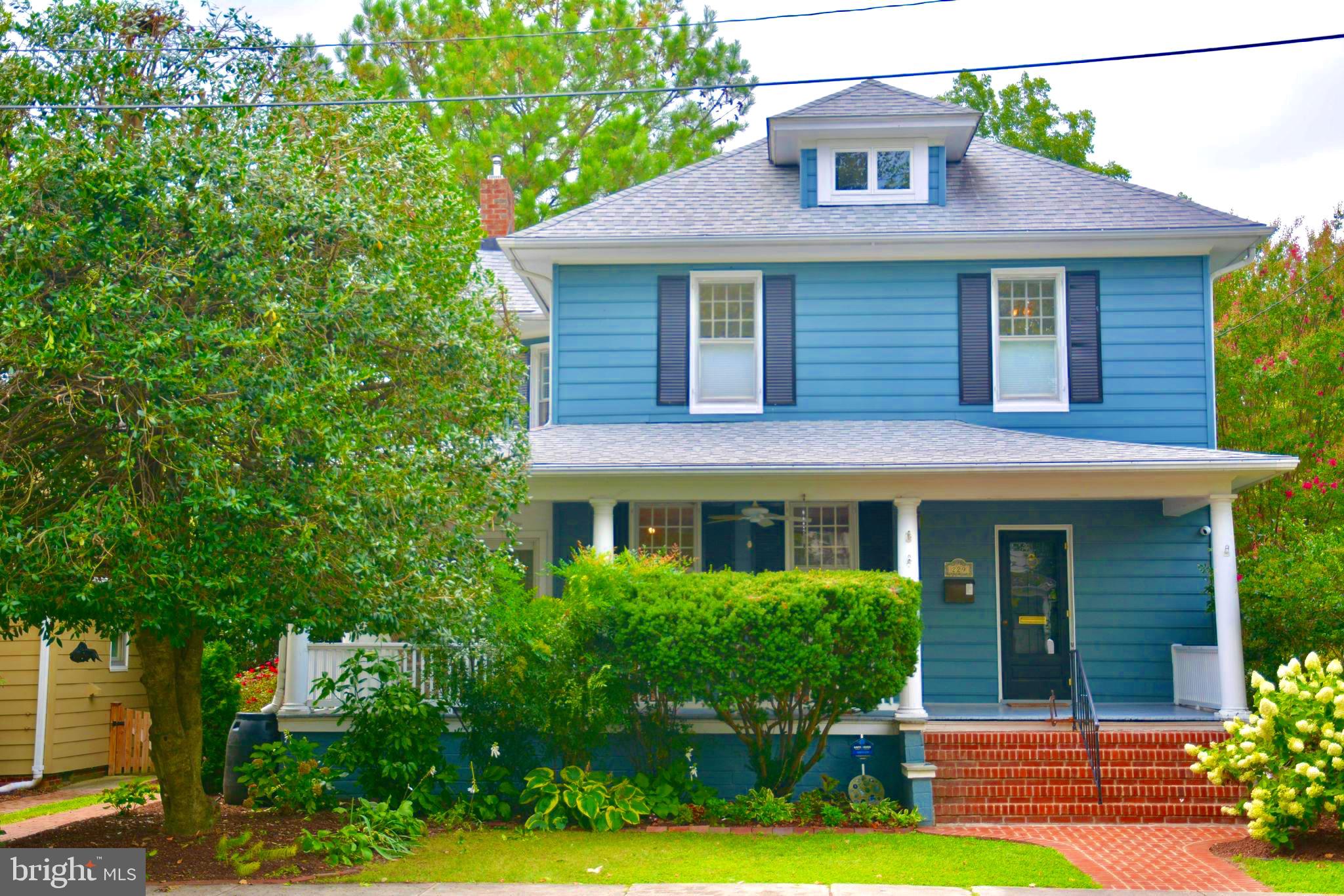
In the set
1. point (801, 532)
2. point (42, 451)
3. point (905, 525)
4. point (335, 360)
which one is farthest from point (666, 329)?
point (42, 451)

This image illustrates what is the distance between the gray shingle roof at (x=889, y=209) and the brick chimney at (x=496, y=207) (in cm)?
447

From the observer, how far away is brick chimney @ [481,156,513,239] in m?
20.3

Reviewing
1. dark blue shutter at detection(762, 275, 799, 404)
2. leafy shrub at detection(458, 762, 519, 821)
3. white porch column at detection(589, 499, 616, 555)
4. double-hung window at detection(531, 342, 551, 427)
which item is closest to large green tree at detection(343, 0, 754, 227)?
double-hung window at detection(531, 342, 551, 427)

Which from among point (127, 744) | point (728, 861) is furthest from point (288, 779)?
point (127, 744)

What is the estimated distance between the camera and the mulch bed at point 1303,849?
9.23 metres

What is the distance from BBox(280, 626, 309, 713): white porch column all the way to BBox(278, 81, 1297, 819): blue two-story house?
9.93 ft

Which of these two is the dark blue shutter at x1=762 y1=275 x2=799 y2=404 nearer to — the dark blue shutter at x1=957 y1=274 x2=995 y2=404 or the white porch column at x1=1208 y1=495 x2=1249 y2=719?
the dark blue shutter at x1=957 y1=274 x2=995 y2=404

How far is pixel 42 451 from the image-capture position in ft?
27.1

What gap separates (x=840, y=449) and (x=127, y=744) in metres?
10.2

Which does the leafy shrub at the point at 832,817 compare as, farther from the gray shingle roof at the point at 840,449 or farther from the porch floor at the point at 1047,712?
the gray shingle roof at the point at 840,449

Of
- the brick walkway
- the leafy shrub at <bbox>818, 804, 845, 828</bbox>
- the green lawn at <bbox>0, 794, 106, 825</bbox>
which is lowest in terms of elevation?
the green lawn at <bbox>0, 794, 106, 825</bbox>

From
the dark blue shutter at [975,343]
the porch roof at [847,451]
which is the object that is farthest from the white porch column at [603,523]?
the dark blue shutter at [975,343]

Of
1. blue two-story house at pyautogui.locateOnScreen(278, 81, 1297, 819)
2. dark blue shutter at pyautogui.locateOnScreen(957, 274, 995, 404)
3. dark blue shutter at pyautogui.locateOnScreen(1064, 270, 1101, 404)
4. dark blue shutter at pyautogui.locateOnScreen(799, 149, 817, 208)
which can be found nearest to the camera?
blue two-story house at pyautogui.locateOnScreen(278, 81, 1297, 819)

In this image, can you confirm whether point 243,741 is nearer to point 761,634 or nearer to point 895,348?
point 761,634
